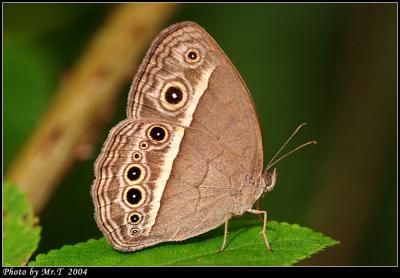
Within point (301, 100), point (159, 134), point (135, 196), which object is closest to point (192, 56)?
point (159, 134)

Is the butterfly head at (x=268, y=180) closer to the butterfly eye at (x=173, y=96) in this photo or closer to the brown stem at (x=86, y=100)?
the butterfly eye at (x=173, y=96)

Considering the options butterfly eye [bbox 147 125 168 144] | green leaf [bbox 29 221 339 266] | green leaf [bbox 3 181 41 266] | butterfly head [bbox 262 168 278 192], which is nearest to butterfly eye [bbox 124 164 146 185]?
butterfly eye [bbox 147 125 168 144]

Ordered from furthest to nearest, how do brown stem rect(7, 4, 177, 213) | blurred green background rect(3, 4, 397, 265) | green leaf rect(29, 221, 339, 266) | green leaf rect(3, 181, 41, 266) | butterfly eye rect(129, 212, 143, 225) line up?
blurred green background rect(3, 4, 397, 265) → brown stem rect(7, 4, 177, 213) → butterfly eye rect(129, 212, 143, 225) → green leaf rect(3, 181, 41, 266) → green leaf rect(29, 221, 339, 266)

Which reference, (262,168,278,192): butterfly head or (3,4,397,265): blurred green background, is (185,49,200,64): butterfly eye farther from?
(3,4,397,265): blurred green background

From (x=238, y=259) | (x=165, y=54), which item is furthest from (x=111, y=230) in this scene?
(x=165, y=54)

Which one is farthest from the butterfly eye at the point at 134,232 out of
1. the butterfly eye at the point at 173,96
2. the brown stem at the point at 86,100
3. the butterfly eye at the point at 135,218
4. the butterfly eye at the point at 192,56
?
the butterfly eye at the point at 192,56

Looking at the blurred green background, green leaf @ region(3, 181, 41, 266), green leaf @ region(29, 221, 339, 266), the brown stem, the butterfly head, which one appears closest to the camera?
green leaf @ region(29, 221, 339, 266)

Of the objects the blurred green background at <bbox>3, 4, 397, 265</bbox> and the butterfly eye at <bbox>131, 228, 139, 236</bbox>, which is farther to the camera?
the blurred green background at <bbox>3, 4, 397, 265</bbox>
